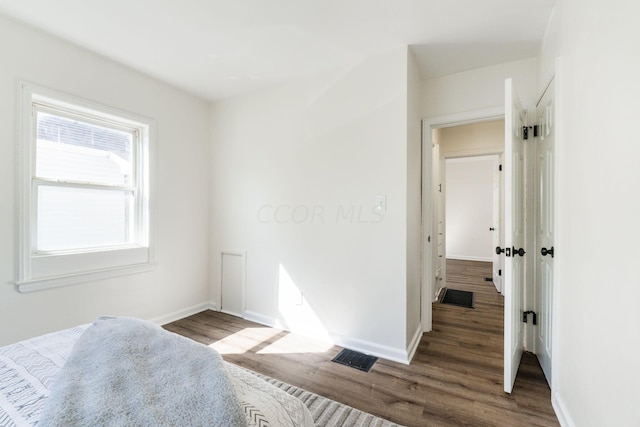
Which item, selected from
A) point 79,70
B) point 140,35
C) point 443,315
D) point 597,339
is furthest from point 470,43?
point 79,70

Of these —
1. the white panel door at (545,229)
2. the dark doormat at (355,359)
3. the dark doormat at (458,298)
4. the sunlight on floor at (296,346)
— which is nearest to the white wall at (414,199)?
the dark doormat at (355,359)

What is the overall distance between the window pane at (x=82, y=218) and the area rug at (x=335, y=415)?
2.23m

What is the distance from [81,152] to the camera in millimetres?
2447

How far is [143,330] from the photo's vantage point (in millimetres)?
1237

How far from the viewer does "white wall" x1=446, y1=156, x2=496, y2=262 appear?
674cm

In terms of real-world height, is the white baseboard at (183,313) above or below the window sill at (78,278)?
below

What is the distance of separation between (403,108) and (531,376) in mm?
2261

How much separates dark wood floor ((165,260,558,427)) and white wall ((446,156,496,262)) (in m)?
4.13

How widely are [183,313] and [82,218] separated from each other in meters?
1.45

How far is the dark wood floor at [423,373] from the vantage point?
1682 millimetres

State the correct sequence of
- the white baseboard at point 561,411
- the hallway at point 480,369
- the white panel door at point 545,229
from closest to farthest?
the white baseboard at point 561,411 < the hallway at point 480,369 < the white panel door at point 545,229

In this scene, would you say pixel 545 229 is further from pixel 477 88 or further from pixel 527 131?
pixel 477 88

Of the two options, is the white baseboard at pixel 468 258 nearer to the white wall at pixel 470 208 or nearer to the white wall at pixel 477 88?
the white wall at pixel 470 208

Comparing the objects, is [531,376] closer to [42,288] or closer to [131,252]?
[131,252]
